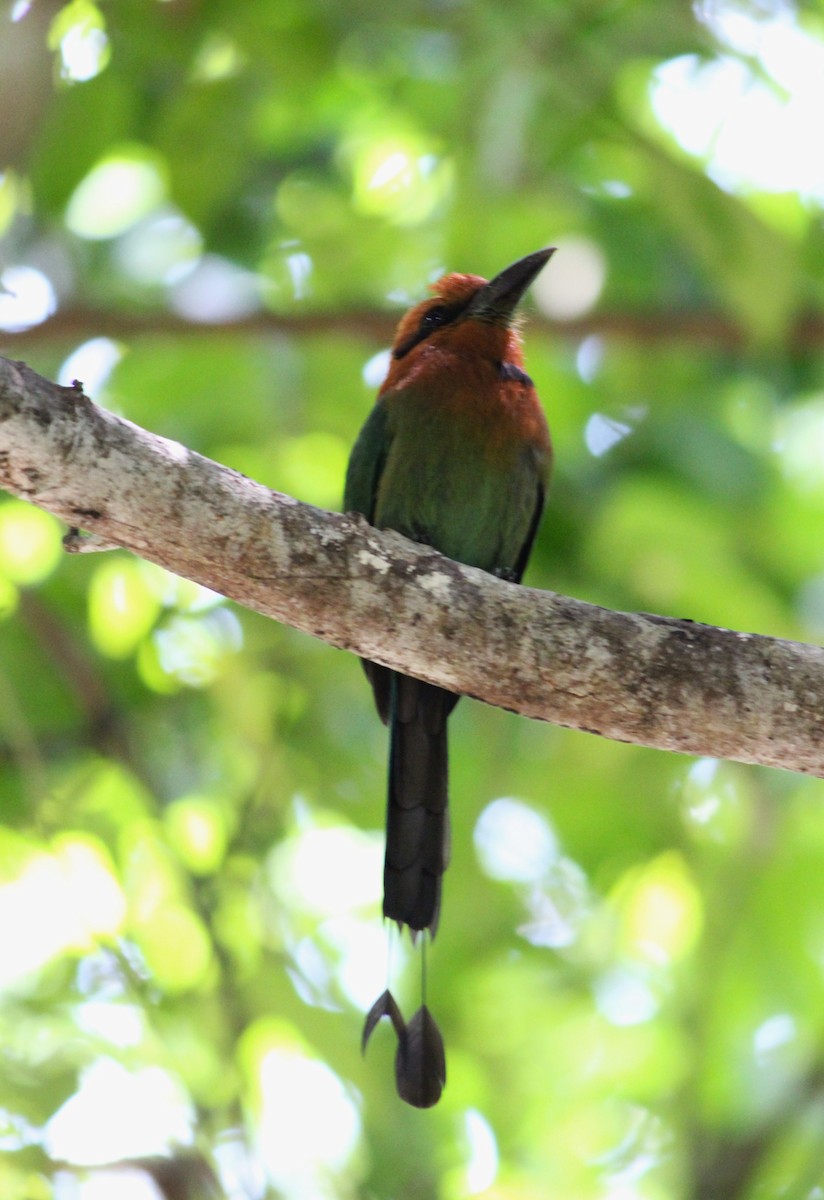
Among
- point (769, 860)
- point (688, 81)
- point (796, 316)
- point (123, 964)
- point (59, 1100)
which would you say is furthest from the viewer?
point (796, 316)

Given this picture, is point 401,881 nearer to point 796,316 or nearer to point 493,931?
point 493,931

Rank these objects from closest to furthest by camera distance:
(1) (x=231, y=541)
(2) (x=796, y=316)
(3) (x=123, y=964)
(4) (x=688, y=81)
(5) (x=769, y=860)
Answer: (1) (x=231, y=541)
(3) (x=123, y=964)
(5) (x=769, y=860)
(4) (x=688, y=81)
(2) (x=796, y=316)

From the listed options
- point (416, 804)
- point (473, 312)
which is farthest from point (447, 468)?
point (416, 804)

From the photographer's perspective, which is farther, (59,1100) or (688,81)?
(688,81)

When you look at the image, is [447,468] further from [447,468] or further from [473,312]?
[473,312]

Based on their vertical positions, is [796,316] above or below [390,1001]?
above

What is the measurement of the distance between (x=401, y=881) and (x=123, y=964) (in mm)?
647

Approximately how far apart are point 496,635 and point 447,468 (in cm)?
106

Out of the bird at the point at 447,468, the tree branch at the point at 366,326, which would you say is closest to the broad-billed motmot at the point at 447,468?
the bird at the point at 447,468

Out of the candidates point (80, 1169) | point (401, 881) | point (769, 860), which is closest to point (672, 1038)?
point (769, 860)

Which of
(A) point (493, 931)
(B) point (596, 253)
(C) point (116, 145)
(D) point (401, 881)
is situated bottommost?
(D) point (401, 881)

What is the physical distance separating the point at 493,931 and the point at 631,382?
1940 millimetres

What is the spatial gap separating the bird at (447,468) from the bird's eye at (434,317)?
0.17 feet

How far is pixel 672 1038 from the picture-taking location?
477 cm
